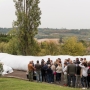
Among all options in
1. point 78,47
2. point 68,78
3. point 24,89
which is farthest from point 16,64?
point 78,47

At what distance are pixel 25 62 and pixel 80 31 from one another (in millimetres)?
164774

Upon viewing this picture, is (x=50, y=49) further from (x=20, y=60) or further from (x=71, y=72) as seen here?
(x=71, y=72)

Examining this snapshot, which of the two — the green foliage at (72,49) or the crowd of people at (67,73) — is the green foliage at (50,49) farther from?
the crowd of people at (67,73)

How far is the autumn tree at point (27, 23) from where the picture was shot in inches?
1293

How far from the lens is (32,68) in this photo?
1791 centimetres

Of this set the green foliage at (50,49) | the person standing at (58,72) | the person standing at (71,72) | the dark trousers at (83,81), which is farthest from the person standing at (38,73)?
the green foliage at (50,49)

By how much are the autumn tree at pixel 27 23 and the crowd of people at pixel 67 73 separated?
14.6 m

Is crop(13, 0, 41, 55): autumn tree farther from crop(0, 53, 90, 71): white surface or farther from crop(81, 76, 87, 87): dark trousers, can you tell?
crop(81, 76, 87, 87): dark trousers

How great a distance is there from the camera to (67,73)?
1603 cm

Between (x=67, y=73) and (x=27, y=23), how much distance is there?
18177 millimetres

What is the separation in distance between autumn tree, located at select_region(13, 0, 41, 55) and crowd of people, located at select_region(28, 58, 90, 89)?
14568mm

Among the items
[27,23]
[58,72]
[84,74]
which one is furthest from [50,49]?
[84,74]

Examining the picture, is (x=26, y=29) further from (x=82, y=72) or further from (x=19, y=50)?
(x=82, y=72)

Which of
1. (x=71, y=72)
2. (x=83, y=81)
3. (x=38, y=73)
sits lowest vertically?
(x=83, y=81)
